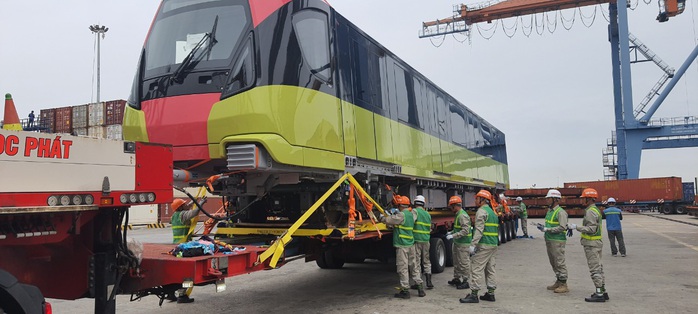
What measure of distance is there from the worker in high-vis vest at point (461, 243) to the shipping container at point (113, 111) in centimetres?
2229

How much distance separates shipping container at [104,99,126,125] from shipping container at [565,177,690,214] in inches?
1282

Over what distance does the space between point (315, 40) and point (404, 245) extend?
368cm

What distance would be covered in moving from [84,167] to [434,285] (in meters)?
7.34

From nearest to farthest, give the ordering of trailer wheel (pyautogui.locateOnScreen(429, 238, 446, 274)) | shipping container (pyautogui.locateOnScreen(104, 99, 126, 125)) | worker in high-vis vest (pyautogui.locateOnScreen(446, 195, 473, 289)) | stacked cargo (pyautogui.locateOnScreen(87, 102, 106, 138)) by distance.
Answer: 1. worker in high-vis vest (pyautogui.locateOnScreen(446, 195, 473, 289))
2. trailer wheel (pyautogui.locateOnScreen(429, 238, 446, 274))
3. stacked cargo (pyautogui.locateOnScreen(87, 102, 106, 138))
4. shipping container (pyautogui.locateOnScreen(104, 99, 126, 125))

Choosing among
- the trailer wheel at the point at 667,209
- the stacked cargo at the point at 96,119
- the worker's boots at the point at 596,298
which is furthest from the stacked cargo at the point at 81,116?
the trailer wheel at the point at 667,209

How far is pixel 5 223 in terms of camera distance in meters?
3.57

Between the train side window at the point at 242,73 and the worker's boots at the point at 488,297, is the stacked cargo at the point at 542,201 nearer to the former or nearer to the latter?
the worker's boots at the point at 488,297

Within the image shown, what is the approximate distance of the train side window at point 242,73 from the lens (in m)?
5.75

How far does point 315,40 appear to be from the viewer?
665cm

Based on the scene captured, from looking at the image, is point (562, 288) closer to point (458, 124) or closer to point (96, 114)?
point (458, 124)

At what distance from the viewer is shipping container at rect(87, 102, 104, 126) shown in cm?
2624

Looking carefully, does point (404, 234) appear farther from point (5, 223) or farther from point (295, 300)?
point (5, 223)

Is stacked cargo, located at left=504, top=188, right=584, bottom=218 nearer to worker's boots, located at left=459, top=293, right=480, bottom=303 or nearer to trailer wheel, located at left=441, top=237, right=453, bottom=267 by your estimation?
trailer wheel, located at left=441, top=237, right=453, bottom=267

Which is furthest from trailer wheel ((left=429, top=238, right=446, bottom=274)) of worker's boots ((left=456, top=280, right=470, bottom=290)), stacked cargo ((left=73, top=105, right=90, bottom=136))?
stacked cargo ((left=73, top=105, right=90, bottom=136))
